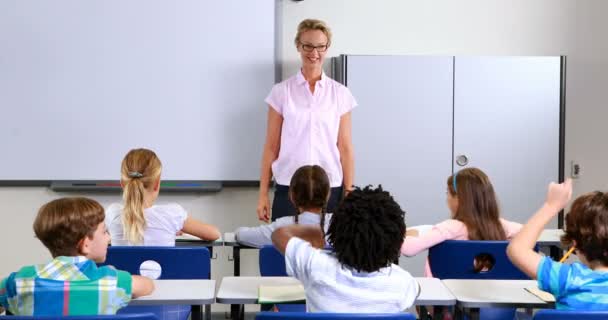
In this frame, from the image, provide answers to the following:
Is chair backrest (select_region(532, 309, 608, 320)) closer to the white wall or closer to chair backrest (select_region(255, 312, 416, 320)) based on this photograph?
chair backrest (select_region(255, 312, 416, 320))

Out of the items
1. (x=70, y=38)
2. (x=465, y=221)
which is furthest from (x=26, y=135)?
(x=465, y=221)

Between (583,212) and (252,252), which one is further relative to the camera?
(252,252)

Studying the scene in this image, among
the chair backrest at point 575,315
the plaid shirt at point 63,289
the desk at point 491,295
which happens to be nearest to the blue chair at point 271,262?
the desk at point 491,295

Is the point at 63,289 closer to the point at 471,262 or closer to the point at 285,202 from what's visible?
the point at 471,262

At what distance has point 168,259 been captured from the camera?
2.99 meters

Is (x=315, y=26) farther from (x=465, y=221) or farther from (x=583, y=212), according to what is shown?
(x=583, y=212)

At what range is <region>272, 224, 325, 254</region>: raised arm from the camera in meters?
2.47

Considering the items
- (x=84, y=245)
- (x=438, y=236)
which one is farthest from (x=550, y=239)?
(x=84, y=245)

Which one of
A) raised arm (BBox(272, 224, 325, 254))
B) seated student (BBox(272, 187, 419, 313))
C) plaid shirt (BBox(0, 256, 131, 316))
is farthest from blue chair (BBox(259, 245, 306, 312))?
plaid shirt (BBox(0, 256, 131, 316))

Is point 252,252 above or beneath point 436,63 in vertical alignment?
beneath

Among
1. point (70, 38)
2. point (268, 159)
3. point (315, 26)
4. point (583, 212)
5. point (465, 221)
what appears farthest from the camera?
point (70, 38)

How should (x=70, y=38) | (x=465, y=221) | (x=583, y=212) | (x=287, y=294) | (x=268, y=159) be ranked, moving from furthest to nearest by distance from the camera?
1. (x=70, y=38)
2. (x=268, y=159)
3. (x=465, y=221)
4. (x=287, y=294)
5. (x=583, y=212)

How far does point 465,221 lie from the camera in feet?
10.8

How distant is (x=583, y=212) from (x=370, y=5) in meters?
3.28
